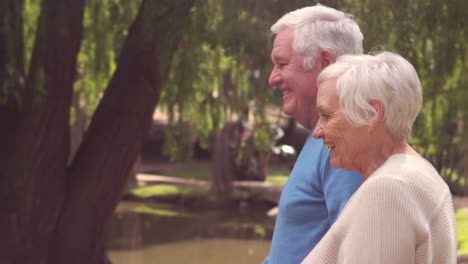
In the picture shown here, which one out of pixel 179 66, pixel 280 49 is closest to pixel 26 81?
pixel 179 66

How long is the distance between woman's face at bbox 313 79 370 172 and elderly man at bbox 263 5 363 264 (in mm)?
267

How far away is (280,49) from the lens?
216cm

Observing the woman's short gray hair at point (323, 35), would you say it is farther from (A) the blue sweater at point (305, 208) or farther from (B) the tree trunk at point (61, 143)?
(B) the tree trunk at point (61, 143)

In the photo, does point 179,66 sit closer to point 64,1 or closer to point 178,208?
point 64,1

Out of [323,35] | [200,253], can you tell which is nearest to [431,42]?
[323,35]

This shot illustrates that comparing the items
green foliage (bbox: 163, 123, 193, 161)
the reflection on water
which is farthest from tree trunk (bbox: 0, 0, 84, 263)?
the reflection on water

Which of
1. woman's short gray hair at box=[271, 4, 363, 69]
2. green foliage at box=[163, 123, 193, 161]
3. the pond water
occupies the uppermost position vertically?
woman's short gray hair at box=[271, 4, 363, 69]

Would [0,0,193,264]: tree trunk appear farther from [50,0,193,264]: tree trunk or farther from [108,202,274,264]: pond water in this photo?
[108,202,274,264]: pond water

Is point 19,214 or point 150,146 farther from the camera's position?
point 150,146

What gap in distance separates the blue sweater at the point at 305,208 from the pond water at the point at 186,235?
30.9ft

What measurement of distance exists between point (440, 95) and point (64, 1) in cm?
357

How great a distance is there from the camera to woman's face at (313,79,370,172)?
155 cm

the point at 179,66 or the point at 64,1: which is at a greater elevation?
the point at 64,1

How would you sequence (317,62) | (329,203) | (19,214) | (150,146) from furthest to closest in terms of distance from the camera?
(150,146), (19,214), (317,62), (329,203)
